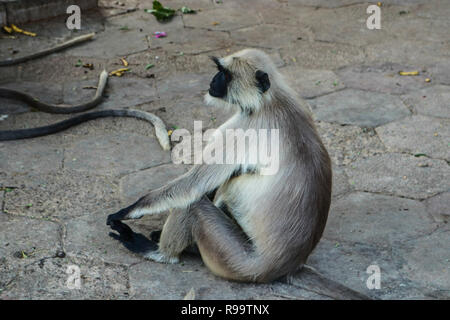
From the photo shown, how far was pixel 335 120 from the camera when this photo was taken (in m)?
4.71

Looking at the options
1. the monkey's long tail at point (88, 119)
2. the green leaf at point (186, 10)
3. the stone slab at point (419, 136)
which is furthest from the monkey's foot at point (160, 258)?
the green leaf at point (186, 10)

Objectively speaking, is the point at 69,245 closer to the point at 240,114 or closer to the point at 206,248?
the point at 206,248

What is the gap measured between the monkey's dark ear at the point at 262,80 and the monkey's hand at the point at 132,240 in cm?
94

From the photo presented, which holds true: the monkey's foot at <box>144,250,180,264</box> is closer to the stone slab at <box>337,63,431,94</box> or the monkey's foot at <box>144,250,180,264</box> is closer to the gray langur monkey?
the gray langur monkey

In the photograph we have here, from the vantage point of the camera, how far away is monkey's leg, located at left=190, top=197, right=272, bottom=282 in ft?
9.54

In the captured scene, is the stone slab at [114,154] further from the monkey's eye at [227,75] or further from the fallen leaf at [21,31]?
the fallen leaf at [21,31]

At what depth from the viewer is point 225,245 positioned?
9.54ft

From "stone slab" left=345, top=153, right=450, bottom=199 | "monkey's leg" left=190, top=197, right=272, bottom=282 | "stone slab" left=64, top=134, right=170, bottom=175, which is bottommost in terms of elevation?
"stone slab" left=345, top=153, right=450, bottom=199

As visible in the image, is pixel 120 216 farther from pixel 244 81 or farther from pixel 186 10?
pixel 186 10

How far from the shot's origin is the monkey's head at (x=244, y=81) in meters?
2.95

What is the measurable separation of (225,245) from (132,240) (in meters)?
0.58

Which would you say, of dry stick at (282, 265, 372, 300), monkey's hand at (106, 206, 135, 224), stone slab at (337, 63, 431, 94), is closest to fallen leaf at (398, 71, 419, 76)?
stone slab at (337, 63, 431, 94)

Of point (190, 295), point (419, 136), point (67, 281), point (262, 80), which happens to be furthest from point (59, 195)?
point (419, 136)

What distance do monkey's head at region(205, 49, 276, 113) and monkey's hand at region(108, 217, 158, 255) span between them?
777 mm
